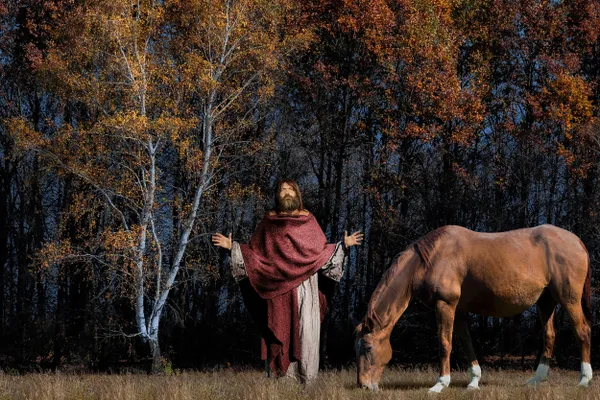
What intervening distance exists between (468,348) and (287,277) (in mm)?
2602

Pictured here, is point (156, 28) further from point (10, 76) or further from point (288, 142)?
point (10, 76)

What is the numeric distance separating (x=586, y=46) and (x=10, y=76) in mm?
17217

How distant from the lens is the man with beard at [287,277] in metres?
9.82

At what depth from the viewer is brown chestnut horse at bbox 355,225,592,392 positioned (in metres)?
10.1

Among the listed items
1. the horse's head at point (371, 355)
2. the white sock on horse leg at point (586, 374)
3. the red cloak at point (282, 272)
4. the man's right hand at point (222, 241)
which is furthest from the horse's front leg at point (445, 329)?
the man's right hand at point (222, 241)

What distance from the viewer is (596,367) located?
2014 cm

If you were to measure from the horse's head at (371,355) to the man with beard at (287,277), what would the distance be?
0.54 metres

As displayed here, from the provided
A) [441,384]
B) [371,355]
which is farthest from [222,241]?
[441,384]

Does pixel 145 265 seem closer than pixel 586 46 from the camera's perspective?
Yes

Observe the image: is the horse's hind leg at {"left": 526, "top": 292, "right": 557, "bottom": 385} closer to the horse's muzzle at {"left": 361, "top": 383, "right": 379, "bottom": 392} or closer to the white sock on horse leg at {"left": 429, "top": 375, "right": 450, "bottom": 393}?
the white sock on horse leg at {"left": 429, "top": 375, "right": 450, "bottom": 393}

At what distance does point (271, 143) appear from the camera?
833 inches

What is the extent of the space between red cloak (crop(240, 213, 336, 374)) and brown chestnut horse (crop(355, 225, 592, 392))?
0.90m

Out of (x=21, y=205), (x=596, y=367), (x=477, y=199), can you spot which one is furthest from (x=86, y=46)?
(x=596, y=367)

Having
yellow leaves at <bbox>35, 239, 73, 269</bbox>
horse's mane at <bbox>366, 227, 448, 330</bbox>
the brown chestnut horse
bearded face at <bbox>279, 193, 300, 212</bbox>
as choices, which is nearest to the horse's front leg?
the brown chestnut horse
